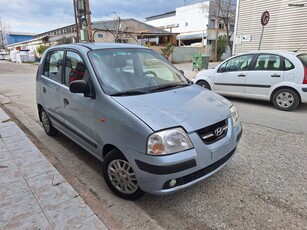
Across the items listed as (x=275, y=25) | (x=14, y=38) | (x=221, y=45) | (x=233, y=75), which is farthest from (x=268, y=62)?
(x=14, y=38)

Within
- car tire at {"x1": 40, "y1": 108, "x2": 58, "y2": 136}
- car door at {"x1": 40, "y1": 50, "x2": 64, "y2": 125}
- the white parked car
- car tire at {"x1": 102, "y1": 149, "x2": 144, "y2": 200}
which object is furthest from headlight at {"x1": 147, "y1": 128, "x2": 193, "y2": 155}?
the white parked car

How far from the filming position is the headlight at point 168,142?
199 centimetres

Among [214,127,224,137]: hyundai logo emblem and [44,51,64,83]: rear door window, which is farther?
[44,51,64,83]: rear door window

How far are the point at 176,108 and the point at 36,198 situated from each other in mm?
1780

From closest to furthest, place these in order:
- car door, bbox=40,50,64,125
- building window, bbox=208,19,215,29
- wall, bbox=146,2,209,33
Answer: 1. car door, bbox=40,50,64,125
2. building window, bbox=208,19,215,29
3. wall, bbox=146,2,209,33

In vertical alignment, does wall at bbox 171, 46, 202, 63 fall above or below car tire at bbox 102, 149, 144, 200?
above

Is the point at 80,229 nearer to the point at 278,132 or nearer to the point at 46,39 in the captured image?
the point at 278,132

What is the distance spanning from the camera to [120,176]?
7.89ft

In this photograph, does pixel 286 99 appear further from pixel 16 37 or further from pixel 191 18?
pixel 16 37

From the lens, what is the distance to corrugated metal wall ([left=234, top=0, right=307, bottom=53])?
1108 cm

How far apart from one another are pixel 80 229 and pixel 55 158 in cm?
162

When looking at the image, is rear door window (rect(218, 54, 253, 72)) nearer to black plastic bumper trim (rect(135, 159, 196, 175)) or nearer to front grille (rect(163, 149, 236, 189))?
front grille (rect(163, 149, 236, 189))

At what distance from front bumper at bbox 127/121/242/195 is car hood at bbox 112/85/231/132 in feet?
0.63

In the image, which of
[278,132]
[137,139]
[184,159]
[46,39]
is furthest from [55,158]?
[46,39]
